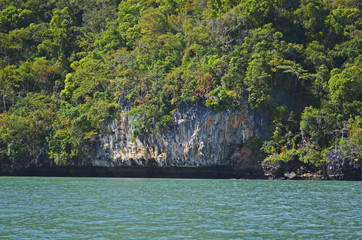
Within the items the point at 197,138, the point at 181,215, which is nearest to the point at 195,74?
the point at 197,138

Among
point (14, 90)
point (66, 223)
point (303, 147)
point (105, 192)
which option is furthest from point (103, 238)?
point (14, 90)

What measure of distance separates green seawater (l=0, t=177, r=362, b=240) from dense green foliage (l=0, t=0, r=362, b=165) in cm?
1336

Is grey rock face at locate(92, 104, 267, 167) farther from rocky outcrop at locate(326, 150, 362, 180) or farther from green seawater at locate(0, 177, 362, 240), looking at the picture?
green seawater at locate(0, 177, 362, 240)

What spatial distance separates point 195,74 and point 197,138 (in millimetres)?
4674

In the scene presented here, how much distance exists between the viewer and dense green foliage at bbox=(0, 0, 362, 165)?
117 feet

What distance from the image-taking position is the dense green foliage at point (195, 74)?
117 ft

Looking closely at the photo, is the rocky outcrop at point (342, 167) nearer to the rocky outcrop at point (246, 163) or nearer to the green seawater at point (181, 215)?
the rocky outcrop at point (246, 163)

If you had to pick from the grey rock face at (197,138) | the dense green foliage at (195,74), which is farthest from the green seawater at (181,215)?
the dense green foliage at (195,74)

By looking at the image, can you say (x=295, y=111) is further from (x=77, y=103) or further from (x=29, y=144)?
(x=29, y=144)

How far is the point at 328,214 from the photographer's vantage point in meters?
16.1

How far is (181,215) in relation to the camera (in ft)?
52.4

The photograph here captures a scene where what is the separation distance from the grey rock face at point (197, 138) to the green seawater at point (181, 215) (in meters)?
13.1

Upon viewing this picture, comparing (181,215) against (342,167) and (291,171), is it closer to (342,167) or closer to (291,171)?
(342,167)

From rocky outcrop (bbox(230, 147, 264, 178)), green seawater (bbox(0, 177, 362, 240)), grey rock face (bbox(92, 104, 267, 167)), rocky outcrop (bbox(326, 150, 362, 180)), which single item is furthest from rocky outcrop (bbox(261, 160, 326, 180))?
green seawater (bbox(0, 177, 362, 240))
